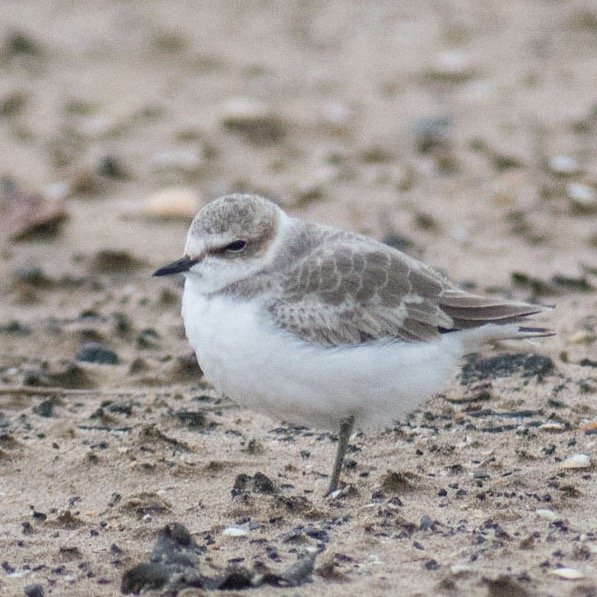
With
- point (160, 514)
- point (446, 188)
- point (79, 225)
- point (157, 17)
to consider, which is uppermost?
point (157, 17)

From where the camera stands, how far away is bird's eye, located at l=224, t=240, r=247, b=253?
6.04 meters

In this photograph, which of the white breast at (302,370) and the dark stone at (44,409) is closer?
the white breast at (302,370)

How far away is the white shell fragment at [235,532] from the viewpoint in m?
5.24

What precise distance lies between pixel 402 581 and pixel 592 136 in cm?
657

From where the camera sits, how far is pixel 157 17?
12625 mm

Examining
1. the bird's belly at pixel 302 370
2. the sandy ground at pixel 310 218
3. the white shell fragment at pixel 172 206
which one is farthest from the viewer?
the white shell fragment at pixel 172 206

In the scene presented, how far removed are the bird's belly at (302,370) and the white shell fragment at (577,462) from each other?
625 millimetres

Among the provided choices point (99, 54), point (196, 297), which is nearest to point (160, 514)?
point (196, 297)

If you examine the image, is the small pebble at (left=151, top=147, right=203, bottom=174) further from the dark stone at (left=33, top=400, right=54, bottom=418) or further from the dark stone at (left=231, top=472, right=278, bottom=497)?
the dark stone at (left=231, top=472, right=278, bottom=497)

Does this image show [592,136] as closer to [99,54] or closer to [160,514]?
[99,54]

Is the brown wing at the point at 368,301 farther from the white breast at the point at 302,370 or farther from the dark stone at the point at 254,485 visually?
the dark stone at the point at 254,485

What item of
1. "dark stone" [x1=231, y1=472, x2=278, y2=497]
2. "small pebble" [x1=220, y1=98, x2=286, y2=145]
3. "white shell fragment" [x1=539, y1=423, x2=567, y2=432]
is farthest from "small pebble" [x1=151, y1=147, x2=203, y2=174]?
"dark stone" [x1=231, y1=472, x2=278, y2=497]

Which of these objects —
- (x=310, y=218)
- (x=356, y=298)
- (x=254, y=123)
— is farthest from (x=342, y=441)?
(x=254, y=123)

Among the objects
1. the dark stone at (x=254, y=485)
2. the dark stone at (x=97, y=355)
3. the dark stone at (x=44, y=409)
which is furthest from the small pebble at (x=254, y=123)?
the dark stone at (x=254, y=485)
